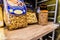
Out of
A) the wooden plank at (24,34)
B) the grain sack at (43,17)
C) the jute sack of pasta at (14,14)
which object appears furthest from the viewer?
the grain sack at (43,17)

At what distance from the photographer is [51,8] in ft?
3.55

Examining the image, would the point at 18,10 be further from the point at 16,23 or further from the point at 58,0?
the point at 58,0

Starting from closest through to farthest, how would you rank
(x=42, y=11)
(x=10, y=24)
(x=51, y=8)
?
(x=10, y=24), (x=42, y=11), (x=51, y=8)

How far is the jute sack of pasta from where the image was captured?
30.6 inches

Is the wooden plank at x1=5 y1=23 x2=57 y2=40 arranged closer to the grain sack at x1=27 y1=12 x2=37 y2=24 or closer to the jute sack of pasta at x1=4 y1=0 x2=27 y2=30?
the jute sack of pasta at x1=4 y1=0 x2=27 y2=30

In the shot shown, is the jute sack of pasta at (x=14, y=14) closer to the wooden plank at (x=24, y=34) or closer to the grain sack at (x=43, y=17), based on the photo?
the wooden plank at (x=24, y=34)

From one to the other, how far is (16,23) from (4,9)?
0.50 ft

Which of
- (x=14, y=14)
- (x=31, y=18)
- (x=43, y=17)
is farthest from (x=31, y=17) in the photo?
(x=14, y=14)

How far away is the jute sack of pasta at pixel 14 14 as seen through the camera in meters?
0.78

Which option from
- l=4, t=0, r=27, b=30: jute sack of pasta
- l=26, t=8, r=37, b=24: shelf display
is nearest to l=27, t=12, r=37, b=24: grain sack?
l=26, t=8, r=37, b=24: shelf display

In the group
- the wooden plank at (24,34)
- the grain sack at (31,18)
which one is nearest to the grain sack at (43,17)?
the grain sack at (31,18)

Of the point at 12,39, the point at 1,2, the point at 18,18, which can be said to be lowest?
the point at 12,39

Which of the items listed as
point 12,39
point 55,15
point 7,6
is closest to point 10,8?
point 7,6

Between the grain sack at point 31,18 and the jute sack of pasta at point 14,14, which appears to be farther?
the grain sack at point 31,18
